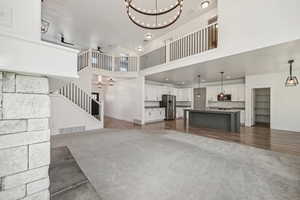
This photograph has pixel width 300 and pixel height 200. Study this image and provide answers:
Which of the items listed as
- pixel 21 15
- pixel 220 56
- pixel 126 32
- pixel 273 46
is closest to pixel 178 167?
pixel 21 15

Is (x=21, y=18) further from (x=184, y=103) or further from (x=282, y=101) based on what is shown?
(x=184, y=103)

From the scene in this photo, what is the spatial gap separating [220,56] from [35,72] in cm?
423

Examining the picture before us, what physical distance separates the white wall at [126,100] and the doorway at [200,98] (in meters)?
4.65

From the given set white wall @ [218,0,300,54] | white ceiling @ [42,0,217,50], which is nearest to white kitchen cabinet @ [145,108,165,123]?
white ceiling @ [42,0,217,50]

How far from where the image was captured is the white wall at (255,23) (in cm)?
267

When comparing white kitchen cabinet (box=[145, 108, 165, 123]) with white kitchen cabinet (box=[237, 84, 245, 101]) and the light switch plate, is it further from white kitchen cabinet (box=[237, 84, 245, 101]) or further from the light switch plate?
the light switch plate

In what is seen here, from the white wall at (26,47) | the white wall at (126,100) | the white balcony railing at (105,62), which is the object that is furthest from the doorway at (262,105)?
the white wall at (26,47)

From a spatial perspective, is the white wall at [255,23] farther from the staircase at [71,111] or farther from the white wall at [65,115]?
the white wall at [65,115]

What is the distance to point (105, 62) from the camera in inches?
264

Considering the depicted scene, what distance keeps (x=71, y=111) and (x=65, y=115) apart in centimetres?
25

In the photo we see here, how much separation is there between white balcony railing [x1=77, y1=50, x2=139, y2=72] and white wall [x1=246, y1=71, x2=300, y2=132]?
6617mm

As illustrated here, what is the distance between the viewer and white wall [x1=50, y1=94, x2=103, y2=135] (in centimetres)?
463

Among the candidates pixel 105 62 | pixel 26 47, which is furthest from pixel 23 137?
pixel 105 62

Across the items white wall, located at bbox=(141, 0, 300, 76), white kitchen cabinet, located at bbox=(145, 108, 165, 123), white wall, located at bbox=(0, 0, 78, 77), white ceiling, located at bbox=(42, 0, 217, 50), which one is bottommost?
white kitchen cabinet, located at bbox=(145, 108, 165, 123)
